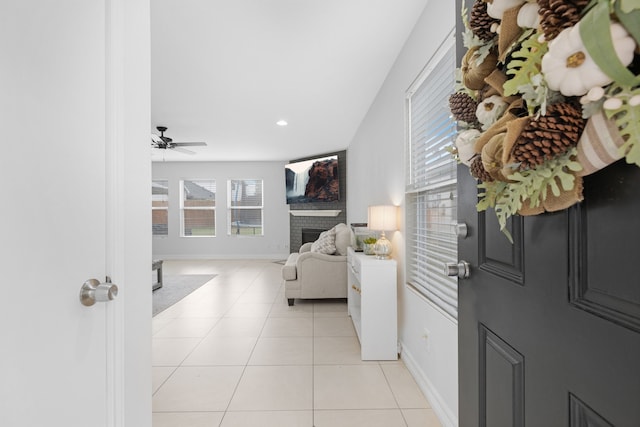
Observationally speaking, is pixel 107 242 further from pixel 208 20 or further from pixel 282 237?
pixel 282 237

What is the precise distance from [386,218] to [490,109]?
2097 mm

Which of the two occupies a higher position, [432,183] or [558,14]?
[558,14]

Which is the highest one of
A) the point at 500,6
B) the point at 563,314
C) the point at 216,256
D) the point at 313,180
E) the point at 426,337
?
the point at 313,180

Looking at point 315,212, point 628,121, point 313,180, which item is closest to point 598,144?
point 628,121

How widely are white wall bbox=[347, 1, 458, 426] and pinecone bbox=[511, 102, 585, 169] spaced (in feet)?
4.62

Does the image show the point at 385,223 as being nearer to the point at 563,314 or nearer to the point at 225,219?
the point at 563,314

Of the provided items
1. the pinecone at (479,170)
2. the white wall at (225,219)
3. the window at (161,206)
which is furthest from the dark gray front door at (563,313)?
the window at (161,206)

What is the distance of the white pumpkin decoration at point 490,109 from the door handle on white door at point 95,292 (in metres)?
1.06

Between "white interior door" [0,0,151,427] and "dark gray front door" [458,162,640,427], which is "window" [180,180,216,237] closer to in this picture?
"white interior door" [0,0,151,427]

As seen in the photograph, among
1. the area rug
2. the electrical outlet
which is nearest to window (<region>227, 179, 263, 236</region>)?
the area rug

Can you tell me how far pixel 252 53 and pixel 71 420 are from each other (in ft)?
8.81

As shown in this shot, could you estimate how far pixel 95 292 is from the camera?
837 millimetres

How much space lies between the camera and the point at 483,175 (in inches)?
29.6

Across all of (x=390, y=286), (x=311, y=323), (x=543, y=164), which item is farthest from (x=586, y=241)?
(x=311, y=323)
